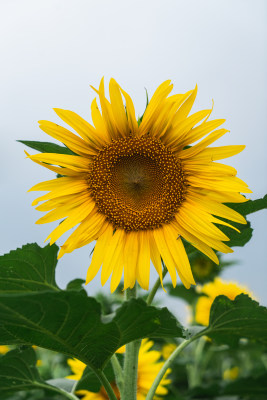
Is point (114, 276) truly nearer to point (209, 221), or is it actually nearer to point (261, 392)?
point (209, 221)

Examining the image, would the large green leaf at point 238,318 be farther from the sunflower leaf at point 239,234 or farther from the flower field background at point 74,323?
the sunflower leaf at point 239,234

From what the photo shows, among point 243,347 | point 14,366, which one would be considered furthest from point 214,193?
point 243,347

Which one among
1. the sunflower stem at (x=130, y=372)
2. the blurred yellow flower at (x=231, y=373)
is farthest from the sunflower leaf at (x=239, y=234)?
the blurred yellow flower at (x=231, y=373)

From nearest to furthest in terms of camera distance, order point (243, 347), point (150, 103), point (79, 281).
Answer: point (150, 103)
point (79, 281)
point (243, 347)

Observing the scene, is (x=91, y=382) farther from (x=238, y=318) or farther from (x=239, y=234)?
(x=239, y=234)

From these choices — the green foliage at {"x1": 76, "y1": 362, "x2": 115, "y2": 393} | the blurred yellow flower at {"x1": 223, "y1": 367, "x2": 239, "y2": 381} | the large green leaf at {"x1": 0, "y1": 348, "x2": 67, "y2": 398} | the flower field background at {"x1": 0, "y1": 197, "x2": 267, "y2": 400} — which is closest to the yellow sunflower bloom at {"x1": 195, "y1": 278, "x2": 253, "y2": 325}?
the flower field background at {"x1": 0, "y1": 197, "x2": 267, "y2": 400}

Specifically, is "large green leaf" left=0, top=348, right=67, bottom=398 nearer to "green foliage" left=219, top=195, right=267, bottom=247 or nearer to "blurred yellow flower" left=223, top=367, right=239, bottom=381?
"green foliage" left=219, top=195, right=267, bottom=247
